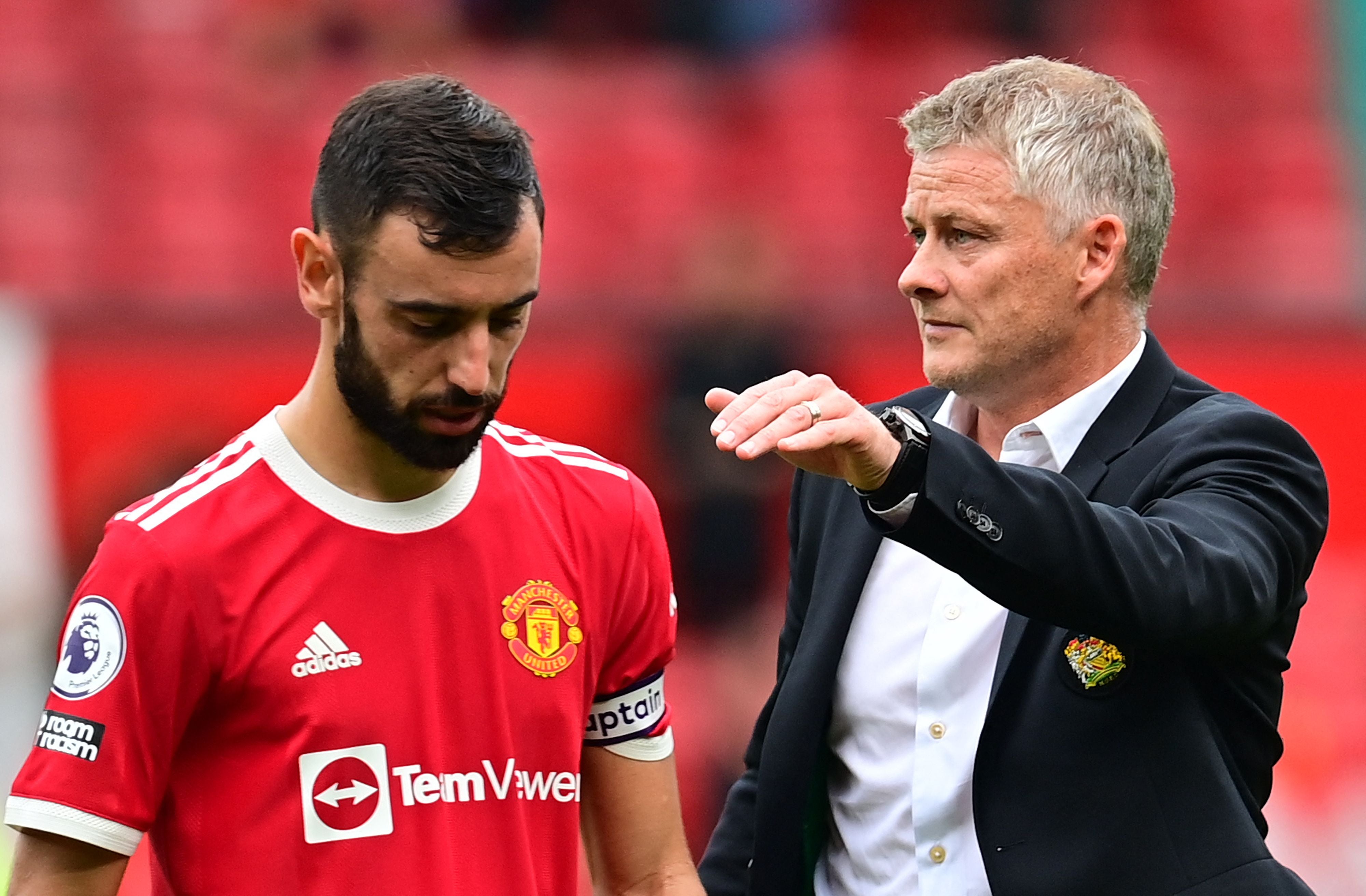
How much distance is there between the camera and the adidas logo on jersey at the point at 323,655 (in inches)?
101

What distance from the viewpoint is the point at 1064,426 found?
9.80 feet

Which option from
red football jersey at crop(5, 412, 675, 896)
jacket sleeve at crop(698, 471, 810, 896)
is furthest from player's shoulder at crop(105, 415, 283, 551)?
jacket sleeve at crop(698, 471, 810, 896)

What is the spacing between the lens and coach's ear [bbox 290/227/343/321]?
2.65 metres

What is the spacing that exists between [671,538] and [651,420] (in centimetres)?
46

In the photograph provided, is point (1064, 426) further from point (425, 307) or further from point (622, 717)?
point (425, 307)

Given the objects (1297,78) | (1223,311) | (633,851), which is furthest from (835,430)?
(1297,78)

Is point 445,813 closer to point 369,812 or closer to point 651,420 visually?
point 369,812

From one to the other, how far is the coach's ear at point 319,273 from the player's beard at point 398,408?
3 cm

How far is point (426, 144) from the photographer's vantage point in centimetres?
262

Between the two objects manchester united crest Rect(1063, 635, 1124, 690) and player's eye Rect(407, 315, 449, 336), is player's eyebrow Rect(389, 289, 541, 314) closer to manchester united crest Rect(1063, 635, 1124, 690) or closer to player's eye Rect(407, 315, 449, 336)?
player's eye Rect(407, 315, 449, 336)

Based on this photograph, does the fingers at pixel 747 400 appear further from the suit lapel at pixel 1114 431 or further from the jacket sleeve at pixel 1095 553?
the suit lapel at pixel 1114 431

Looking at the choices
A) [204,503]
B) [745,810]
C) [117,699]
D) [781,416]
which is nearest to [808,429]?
[781,416]

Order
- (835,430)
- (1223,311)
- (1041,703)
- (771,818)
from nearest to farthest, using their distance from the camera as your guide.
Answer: (835,430) → (1041,703) → (771,818) → (1223,311)

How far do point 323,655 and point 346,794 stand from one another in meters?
0.19
